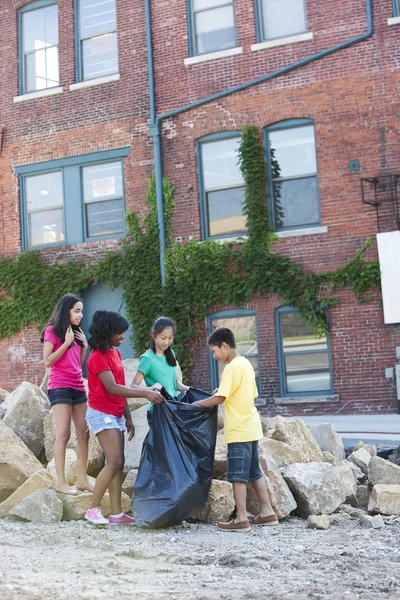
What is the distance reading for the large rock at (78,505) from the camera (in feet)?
22.7

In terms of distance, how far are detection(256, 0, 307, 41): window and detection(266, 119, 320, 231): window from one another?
6.05ft

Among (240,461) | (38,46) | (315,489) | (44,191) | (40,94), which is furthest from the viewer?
(38,46)

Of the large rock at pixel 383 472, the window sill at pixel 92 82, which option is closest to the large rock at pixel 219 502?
the large rock at pixel 383 472

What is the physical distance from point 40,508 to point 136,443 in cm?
177

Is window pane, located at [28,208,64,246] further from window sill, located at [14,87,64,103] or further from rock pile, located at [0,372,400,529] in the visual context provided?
rock pile, located at [0,372,400,529]

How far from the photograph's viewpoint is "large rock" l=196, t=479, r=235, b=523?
7.11 metres

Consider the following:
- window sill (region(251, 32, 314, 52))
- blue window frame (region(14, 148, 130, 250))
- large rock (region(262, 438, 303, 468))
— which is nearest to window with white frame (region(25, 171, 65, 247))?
blue window frame (region(14, 148, 130, 250))

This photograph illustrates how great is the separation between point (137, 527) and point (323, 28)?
38.4ft

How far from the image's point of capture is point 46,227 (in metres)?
18.3

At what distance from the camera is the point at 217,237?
1650 cm

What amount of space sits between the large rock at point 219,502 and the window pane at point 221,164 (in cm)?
1001

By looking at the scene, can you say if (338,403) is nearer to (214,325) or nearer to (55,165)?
(214,325)

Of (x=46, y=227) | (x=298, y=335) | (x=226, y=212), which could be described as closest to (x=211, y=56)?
(x=226, y=212)

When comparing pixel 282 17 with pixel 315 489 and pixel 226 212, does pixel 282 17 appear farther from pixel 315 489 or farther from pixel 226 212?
pixel 315 489
